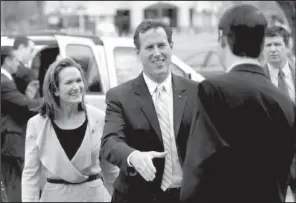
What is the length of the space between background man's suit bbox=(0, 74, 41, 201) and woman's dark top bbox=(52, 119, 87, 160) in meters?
2.60

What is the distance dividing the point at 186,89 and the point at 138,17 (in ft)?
260

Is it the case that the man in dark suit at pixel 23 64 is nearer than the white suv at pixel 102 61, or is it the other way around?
the man in dark suit at pixel 23 64

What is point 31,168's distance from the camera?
5320 mm

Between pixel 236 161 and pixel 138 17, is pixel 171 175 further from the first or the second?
pixel 138 17

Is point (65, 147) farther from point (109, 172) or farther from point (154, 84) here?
point (154, 84)

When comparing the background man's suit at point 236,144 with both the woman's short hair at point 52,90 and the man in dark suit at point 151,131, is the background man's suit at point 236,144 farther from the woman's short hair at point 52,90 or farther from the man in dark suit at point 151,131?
the woman's short hair at point 52,90

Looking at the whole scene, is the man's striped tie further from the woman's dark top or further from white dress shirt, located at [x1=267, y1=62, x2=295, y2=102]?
white dress shirt, located at [x1=267, y1=62, x2=295, y2=102]

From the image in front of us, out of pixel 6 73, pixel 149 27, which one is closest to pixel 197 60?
pixel 6 73

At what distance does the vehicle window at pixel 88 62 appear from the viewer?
391 inches

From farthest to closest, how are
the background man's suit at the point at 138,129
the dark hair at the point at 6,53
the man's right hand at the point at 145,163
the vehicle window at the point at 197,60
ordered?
the vehicle window at the point at 197,60, the dark hair at the point at 6,53, the background man's suit at the point at 138,129, the man's right hand at the point at 145,163

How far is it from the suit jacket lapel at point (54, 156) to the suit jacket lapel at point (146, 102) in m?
1.02

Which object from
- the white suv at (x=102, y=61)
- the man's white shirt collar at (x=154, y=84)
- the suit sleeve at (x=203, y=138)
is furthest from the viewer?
the white suv at (x=102, y=61)

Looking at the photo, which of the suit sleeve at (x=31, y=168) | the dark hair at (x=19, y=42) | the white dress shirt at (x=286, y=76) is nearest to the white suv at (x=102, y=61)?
the dark hair at (x=19, y=42)

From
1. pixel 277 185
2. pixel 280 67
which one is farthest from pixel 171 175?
pixel 280 67
